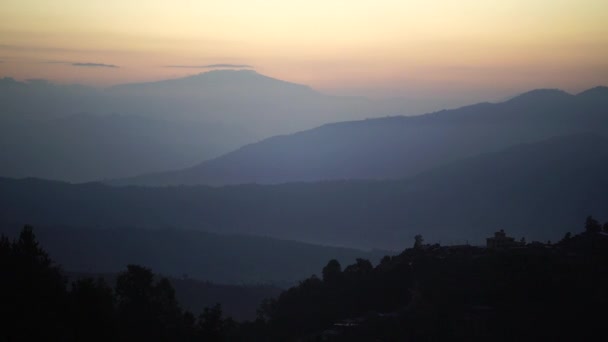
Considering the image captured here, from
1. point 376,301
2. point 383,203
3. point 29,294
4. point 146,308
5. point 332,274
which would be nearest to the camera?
point 29,294

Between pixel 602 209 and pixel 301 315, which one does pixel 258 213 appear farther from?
pixel 301 315

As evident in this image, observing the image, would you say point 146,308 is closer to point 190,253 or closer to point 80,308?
→ point 80,308

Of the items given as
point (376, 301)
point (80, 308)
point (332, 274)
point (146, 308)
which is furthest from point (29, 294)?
point (332, 274)

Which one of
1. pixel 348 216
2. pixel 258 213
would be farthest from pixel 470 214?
pixel 258 213

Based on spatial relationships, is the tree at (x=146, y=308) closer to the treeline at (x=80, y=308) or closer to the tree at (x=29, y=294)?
the treeline at (x=80, y=308)

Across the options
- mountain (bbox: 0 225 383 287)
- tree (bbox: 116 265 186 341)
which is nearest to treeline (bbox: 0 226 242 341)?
tree (bbox: 116 265 186 341)

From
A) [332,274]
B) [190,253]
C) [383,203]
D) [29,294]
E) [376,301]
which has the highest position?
[383,203]
